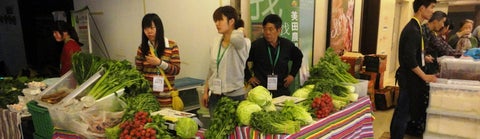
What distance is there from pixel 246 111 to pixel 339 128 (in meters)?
0.71

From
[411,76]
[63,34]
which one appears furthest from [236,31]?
[63,34]

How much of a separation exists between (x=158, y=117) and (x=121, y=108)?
40 centimetres

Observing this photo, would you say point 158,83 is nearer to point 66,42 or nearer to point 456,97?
point 66,42

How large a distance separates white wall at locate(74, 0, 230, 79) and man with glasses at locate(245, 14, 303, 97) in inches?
26.4

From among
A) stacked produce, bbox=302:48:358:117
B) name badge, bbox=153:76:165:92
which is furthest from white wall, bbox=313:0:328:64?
name badge, bbox=153:76:165:92

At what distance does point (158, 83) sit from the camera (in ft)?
8.44

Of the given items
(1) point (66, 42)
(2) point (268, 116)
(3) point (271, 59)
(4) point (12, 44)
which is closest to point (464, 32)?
(3) point (271, 59)

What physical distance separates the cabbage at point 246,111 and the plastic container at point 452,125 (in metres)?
2.23

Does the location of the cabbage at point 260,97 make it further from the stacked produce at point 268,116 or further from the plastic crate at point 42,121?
the plastic crate at point 42,121

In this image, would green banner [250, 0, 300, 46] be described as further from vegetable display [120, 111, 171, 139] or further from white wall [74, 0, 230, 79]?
vegetable display [120, 111, 171, 139]

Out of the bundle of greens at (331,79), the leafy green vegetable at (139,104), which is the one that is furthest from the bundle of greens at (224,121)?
the bundle of greens at (331,79)

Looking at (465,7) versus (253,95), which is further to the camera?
(465,7)

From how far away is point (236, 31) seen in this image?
7.57ft

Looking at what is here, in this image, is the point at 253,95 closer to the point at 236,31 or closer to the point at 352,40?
the point at 236,31
